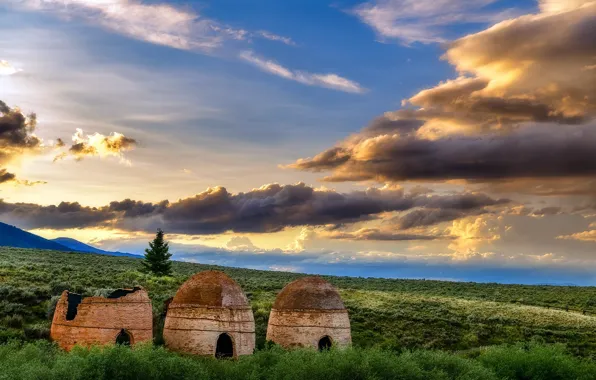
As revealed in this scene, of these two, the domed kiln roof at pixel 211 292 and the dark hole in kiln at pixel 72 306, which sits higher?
the domed kiln roof at pixel 211 292

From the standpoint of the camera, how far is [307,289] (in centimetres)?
2986

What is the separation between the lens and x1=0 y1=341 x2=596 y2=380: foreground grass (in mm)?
21812

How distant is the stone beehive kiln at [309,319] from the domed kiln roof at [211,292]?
2.06m

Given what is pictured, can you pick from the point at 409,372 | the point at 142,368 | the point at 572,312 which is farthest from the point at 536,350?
the point at 572,312

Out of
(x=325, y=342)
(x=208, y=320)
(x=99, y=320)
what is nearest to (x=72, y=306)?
(x=99, y=320)

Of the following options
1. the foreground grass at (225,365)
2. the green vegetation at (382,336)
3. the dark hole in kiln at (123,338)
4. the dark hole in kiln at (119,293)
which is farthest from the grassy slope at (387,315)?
the foreground grass at (225,365)

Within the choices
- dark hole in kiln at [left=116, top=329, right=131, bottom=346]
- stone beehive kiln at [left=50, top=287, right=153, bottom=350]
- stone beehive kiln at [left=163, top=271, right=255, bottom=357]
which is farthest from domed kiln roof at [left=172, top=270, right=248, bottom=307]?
dark hole in kiln at [left=116, top=329, right=131, bottom=346]

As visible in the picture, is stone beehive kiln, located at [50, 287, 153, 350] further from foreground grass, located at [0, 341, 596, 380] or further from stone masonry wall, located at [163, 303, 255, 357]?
stone masonry wall, located at [163, 303, 255, 357]

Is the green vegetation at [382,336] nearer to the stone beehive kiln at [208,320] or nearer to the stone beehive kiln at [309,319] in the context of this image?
the stone beehive kiln at [208,320]

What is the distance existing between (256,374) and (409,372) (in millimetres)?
6416

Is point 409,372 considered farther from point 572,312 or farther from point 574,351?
point 572,312

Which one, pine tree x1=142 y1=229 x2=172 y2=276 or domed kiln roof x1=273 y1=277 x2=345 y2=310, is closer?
domed kiln roof x1=273 y1=277 x2=345 y2=310

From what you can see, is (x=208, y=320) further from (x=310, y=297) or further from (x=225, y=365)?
(x=310, y=297)

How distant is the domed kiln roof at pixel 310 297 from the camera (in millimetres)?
29391
